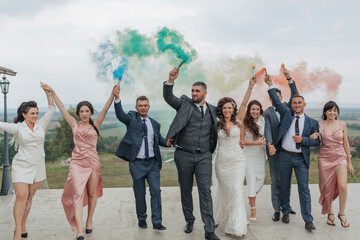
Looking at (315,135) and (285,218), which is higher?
(315,135)

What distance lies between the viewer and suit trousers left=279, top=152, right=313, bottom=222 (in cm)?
506

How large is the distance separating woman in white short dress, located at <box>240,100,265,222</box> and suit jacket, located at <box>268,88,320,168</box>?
290mm

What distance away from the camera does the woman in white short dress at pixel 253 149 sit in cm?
543

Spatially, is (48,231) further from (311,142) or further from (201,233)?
(311,142)

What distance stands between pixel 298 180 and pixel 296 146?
0.51 meters

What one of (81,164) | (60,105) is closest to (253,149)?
(81,164)

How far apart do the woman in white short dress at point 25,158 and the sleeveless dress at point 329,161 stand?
4096 millimetres

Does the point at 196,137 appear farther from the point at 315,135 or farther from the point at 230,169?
the point at 315,135

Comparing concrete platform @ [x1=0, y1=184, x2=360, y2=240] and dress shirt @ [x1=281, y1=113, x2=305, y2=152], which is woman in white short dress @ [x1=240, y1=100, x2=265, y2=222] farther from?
concrete platform @ [x1=0, y1=184, x2=360, y2=240]

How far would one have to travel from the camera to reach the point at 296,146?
5164mm

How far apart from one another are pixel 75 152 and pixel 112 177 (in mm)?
10178

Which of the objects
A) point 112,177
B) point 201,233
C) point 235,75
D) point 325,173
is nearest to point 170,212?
point 201,233

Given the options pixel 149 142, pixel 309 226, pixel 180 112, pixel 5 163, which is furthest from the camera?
pixel 5 163

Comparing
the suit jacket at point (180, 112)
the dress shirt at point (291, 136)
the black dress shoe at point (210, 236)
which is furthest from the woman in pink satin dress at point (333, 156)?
the black dress shoe at point (210, 236)
